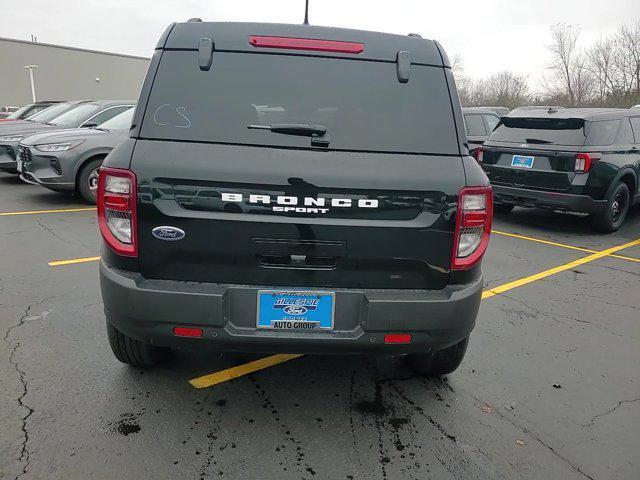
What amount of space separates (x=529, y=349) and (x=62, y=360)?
3.26 metres

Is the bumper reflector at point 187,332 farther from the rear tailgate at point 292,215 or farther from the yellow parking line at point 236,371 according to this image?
the yellow parking line at point 236,371

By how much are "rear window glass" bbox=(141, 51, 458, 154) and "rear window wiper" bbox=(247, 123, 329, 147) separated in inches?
1.0

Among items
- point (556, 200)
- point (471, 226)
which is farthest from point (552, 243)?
point (471, 226)

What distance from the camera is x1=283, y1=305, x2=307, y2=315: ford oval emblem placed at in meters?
2.24

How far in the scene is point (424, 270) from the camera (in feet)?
7.54

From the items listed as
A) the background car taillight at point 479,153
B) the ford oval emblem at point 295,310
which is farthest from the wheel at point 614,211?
the ford oval emblem at point 295,310

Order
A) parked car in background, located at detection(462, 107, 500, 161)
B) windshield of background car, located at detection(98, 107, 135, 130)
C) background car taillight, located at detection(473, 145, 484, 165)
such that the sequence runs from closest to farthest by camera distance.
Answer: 1. background car taillight, located at detection(473, 145, 484, 165)
2. windshield of background car, located at detection(98, 107, 135, 130)
3. parked car in background, located at detection(462, 107, 500, 161)

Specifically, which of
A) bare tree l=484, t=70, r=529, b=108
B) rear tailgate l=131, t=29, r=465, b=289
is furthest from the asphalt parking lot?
bare tree l=484, t=70, r=529, b=108

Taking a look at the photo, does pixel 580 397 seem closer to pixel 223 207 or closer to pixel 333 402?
pixel 333 402

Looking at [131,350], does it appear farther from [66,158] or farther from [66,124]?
[66,124]

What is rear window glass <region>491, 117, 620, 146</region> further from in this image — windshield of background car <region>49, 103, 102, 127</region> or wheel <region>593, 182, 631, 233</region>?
windshield of background car <region>49, 103, 102, 127</region>

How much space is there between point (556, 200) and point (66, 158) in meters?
7.48

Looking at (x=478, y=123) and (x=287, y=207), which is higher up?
(x=478, y=123)

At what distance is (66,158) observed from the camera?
7.43 metres
